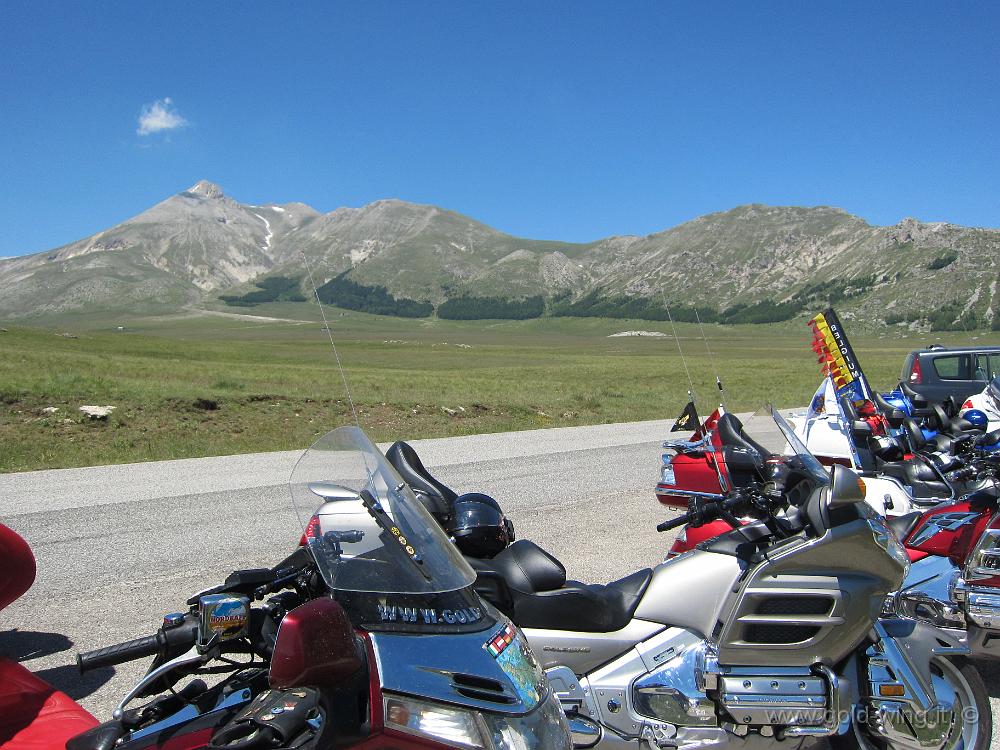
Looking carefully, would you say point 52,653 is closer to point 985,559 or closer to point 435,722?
point 435,722

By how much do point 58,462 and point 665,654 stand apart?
12.1 meters

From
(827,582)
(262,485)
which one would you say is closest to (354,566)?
(827,582)

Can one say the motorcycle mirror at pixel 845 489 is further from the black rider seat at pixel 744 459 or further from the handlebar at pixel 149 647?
the handlebar at pixel 149 647

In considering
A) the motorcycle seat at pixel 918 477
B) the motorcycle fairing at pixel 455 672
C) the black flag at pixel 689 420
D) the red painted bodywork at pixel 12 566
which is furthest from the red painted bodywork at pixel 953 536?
the red painted bodywork at pixel 12 566

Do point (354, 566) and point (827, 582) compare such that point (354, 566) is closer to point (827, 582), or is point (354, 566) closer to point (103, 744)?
point (103, 744)

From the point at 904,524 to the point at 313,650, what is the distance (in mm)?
4417

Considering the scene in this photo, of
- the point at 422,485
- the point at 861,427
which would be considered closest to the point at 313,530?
the point at 422,485

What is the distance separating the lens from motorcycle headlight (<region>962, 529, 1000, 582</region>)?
4436mm

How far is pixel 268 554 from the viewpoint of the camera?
23.0ft

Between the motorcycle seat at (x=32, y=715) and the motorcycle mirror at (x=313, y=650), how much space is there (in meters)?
1.38

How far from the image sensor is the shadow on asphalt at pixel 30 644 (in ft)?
16.1

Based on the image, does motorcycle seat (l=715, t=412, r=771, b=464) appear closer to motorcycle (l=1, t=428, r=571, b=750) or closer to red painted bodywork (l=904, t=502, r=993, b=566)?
red painted bodywork (l=904, t=502, r=993, b=566)

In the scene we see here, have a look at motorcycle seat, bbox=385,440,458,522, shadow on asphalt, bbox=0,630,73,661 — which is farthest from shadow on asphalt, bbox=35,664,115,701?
motorcycle seat, bbox=385,440,458,522

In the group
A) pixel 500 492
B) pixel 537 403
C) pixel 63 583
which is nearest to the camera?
pixel 63 583
